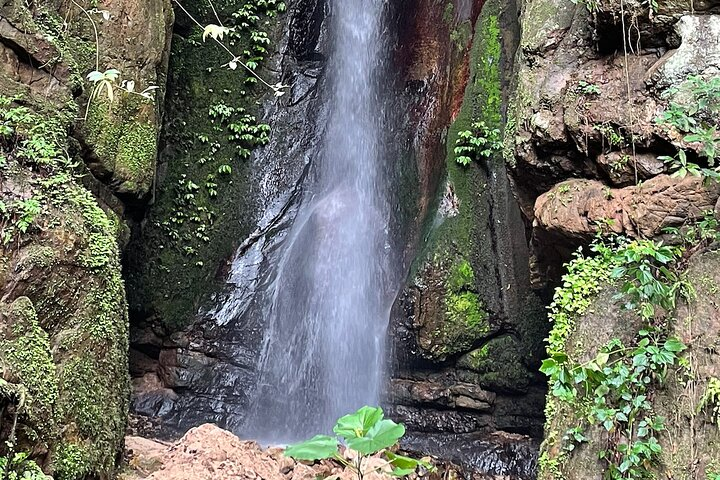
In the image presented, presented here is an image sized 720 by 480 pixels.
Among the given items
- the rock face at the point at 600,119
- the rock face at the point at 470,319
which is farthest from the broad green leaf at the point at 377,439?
the rock face at the point at 470,319

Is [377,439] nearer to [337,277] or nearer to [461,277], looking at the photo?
[461,277]

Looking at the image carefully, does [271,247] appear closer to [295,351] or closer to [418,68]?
[295,351]

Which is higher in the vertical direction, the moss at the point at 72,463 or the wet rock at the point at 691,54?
the wet rock at the point at 691,54

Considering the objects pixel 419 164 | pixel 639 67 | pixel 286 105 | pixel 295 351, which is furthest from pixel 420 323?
pixel 286 105

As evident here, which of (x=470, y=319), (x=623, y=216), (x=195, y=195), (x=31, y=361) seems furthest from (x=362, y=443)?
(x=195, y=195)

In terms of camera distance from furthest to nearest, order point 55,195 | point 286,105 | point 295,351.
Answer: point 286,105
point 295,351
point 55,195

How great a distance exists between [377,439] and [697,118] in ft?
13.2

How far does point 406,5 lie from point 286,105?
2.81 m

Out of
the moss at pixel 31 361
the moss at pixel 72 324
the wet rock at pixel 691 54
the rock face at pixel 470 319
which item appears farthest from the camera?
the rock face at pixel 470 319

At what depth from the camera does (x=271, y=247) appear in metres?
9.04

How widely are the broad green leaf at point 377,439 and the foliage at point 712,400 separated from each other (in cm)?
261

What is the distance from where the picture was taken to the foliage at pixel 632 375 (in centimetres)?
344

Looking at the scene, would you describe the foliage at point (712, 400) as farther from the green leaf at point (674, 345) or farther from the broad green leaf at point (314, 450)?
the broad green leaf at point (314, 450)

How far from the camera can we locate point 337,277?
28.7 ft
